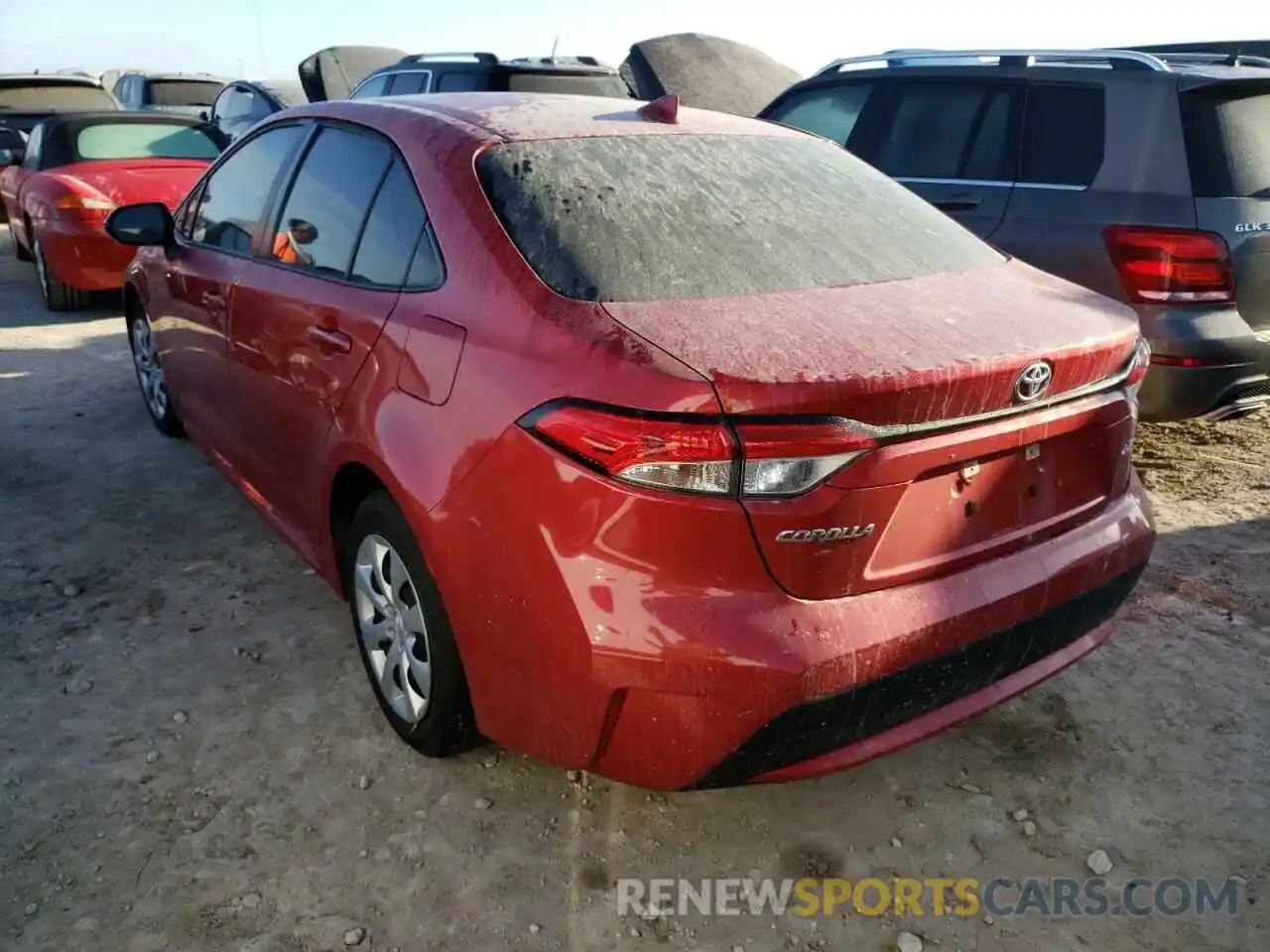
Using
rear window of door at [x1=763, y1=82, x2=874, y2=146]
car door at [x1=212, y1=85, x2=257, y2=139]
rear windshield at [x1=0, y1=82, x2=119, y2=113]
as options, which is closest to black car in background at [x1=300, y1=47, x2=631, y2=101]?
car door at [x1=212, y1=85, x2=257, y2=139]

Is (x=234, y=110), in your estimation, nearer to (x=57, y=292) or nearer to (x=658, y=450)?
(x=57, y=292)

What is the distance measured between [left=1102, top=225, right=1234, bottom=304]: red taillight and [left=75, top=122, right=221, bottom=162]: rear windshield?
676 cm

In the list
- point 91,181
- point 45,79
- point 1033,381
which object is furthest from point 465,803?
point 45,79

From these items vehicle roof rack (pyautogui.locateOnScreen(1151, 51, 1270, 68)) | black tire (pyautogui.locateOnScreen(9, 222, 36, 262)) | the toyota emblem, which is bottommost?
black tire (pyautogui.locateOnScreen(9, 222, 36, 262))

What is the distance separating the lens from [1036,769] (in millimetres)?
2617

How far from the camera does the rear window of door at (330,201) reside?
272 cm

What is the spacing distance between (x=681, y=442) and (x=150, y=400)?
157 inches

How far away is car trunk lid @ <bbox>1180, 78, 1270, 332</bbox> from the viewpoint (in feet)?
12.6

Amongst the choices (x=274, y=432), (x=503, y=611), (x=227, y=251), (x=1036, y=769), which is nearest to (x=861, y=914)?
(x=1036, y=769)

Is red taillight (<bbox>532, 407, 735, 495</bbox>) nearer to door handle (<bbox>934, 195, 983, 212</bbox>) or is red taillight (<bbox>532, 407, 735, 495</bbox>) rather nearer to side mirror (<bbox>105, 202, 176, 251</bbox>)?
side mirror (<bbox>105, 202, 176, 251</bbox>)

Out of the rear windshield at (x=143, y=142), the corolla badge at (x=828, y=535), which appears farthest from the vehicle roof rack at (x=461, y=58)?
the corolla badge at (x=828, y=535)

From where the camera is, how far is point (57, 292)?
7617 mm

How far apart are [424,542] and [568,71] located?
7643 mm

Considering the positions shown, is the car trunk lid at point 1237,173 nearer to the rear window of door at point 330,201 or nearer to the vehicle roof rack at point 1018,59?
the vehicle roof rack at point 1018,59
